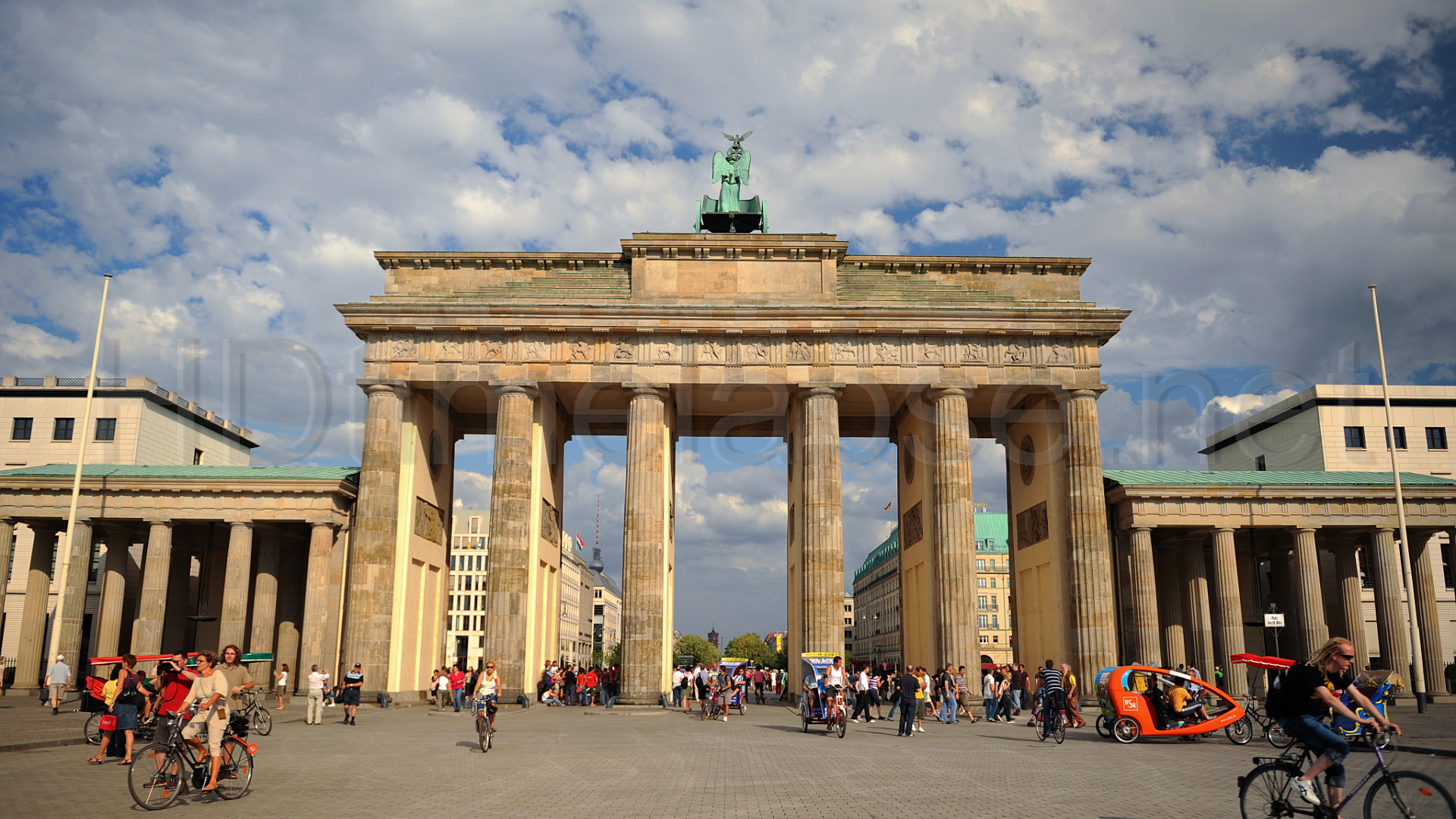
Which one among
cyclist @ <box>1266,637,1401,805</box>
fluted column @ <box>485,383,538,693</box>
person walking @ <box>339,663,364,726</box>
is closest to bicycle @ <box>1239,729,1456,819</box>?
cyclist @ <box>1266,637,1401,805</box>

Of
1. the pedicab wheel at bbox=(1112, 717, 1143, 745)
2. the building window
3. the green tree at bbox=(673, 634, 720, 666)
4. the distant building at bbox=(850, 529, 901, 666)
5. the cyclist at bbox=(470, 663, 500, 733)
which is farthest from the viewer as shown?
the green tree at bbox=(673, 634, 720, 666)

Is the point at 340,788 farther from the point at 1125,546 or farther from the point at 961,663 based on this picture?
the point at 1125,546

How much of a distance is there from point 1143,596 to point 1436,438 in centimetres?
3802

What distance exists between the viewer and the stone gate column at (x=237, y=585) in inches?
1518

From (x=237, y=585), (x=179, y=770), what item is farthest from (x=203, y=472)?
(x=179, y=770)

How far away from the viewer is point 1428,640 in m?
38.7

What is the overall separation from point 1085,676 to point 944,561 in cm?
645

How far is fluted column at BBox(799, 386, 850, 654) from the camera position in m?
36.0

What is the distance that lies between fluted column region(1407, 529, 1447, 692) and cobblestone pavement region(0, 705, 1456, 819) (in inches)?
819

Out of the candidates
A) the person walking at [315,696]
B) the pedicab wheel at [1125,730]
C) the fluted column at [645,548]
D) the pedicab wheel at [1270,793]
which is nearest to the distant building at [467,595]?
the fluted column at [645,548]

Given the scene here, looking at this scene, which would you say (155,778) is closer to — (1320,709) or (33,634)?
(1320,709)

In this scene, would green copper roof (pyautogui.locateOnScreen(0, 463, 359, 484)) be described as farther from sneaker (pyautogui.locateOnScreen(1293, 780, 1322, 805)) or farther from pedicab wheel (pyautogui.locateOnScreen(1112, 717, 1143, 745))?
sneaker (pyautogui.locateOnScreen(1293, 780, 1322, 805))

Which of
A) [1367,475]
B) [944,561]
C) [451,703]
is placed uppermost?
[1367,475]

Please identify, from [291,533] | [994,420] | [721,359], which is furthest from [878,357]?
[291,533]
